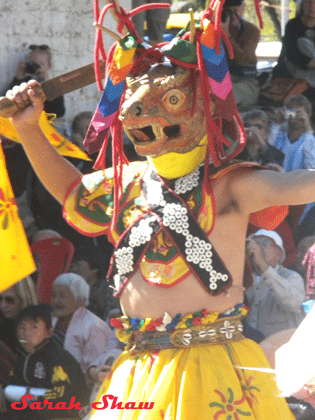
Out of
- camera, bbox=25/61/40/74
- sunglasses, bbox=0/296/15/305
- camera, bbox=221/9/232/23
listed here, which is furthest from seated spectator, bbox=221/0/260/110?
sunglasses, bbox=0/296/15/305

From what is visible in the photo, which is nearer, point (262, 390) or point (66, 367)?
point (262, 390)

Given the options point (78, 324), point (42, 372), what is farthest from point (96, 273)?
point (42, 372)

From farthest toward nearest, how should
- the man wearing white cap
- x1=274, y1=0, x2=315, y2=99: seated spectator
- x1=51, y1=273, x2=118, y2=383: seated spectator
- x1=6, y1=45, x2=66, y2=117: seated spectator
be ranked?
x1=274, y1=0, x2=315, y2=99: seated spectator, x1=6, y1=45, x2=66, y2=117: seated spectator, x1=51, y1=273, x2=118, y2=383: seated spectator, the man wearing white cap

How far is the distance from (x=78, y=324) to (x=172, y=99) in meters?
2.05

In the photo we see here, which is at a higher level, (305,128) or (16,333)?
(305,128)

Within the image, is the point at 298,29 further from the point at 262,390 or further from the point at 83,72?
the point at 262,390

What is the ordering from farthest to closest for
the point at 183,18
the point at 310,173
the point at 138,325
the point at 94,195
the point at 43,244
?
the point at 183,18 → the point at 43,244 → the point at 94,195 → the point at 138,325 → the point at 310,173

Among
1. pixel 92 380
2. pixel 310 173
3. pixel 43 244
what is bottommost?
pixel 92 380

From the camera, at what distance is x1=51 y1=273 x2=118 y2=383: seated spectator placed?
4418 millimetres

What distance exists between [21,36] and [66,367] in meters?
2.14

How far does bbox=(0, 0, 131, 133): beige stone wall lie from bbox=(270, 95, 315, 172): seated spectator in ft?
4.12

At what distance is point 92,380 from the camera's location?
431 centimetres

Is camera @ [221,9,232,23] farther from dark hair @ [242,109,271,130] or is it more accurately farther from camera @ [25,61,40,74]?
camera @ [25,61,40,74]

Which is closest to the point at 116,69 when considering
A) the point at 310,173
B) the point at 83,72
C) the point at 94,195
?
the point at 83,72
